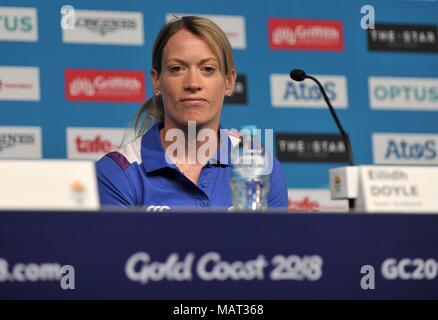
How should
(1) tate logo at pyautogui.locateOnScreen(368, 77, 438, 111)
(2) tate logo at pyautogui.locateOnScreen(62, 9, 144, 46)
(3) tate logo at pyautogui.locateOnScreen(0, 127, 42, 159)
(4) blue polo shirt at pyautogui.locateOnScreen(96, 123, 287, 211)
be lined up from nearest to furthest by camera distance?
1. (4) blue polo shirt at pyautogui.locateOnScreen(96, 123, 287, 211)
2. (3) tate logo at pyautogui.locateOnScreen(0, 127, 42, 159)
3. (2) tate logo at pyautogui.locateOnScreen(62, 9, 144, 46)
4. (1) tate logo at pyautogui.locateOnScreen(368, 77, 438, 111)

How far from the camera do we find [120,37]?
4.62 m

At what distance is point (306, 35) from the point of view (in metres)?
4.85

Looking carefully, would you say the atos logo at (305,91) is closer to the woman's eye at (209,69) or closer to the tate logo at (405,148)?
the tate logo at (405,148)

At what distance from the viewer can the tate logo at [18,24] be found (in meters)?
4.48

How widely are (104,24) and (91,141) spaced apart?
2.00 feet

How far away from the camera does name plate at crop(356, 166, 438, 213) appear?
1.53 metres

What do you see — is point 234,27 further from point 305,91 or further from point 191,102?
point 191,102

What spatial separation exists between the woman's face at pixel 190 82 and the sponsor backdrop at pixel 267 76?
→ 1.88 meters

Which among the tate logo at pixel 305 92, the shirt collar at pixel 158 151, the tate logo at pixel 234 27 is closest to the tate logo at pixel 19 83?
the tate logo at pixel 234 27

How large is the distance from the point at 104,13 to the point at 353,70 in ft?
4.49

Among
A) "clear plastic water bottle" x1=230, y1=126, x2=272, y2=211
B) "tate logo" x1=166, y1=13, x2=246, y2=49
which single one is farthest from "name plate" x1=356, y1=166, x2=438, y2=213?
"tate logo" x1=166, y1=13, x2=246, y2=49

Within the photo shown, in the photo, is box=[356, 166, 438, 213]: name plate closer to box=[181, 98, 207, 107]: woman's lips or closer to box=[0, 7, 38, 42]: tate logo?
box=[181, 98, 207, 107]: woman's lips

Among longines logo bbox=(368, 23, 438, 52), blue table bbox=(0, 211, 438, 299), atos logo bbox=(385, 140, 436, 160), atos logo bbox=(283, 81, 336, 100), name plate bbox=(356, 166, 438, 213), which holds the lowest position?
blue table bbox=(0, 211, 438, 299)

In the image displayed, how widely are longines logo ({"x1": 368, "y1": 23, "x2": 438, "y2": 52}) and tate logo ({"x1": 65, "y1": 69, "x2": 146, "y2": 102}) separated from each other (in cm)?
134
